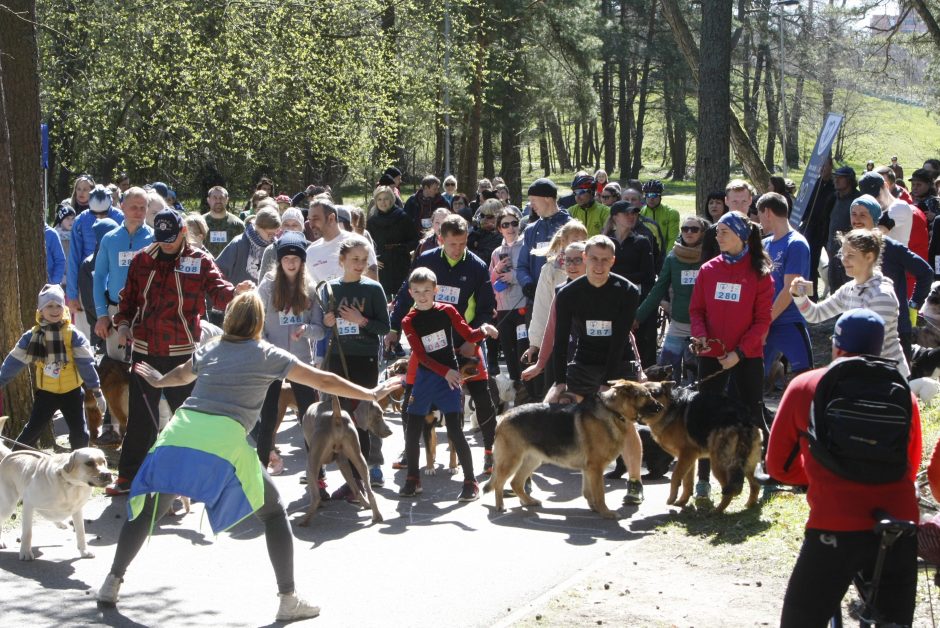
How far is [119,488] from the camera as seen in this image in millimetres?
8320

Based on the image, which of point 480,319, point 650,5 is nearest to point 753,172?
point 480,319

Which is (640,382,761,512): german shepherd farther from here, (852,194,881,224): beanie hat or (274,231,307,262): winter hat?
(274,231,307,262): winter hat

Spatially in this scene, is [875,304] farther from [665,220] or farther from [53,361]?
[665,220]

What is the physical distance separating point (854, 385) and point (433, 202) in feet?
45.1

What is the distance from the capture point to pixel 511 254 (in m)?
10.7

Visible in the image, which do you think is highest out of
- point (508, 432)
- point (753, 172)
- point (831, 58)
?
point (831, 58)

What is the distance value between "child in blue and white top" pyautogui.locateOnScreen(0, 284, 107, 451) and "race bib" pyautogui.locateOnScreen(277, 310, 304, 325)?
1.52 meters

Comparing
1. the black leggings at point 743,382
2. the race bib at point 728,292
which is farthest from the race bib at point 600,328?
the race bib at point 728,292

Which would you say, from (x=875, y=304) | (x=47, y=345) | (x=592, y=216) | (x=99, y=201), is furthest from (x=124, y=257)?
(x=875, y=304)

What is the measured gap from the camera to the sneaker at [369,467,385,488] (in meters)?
8.74

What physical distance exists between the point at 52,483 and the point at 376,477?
278cm

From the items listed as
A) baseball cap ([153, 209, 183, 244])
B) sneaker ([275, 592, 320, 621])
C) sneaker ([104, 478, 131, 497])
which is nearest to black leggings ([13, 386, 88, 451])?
sneaker ([104, 478, 131, 497])

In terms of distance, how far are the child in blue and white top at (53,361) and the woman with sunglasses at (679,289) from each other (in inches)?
183

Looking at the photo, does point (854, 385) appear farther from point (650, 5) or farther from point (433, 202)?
point (650, 5)
